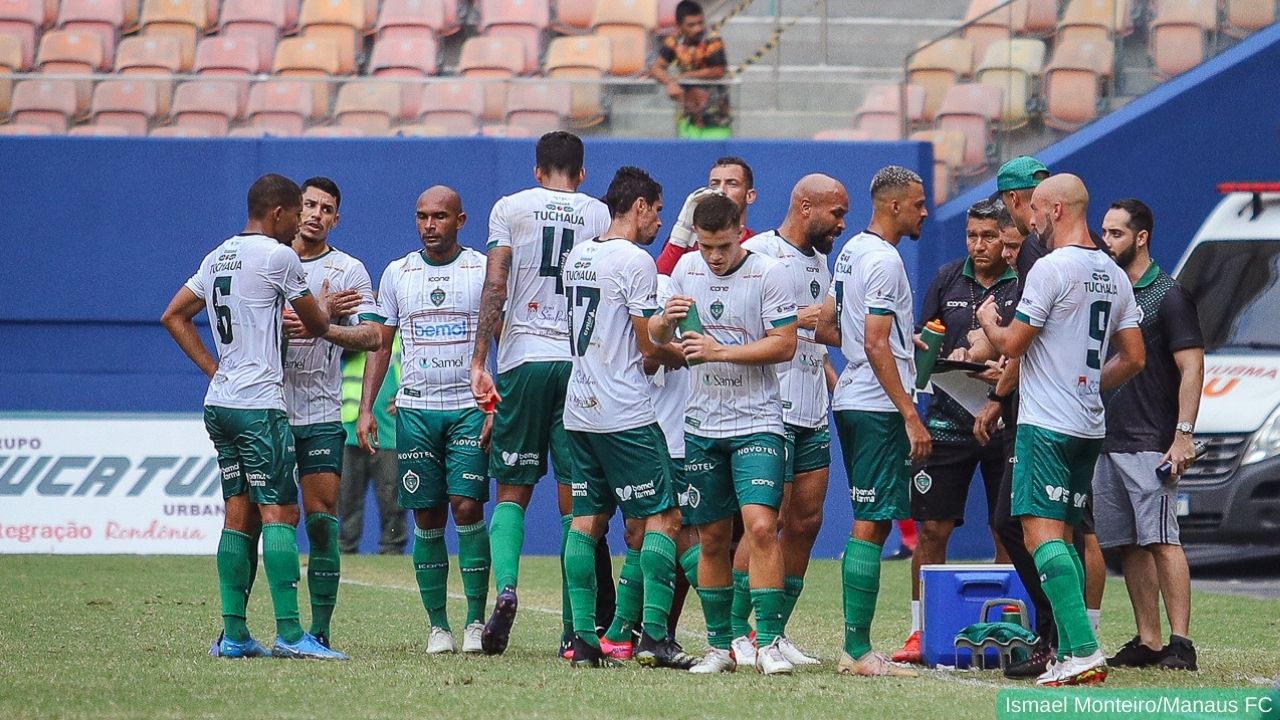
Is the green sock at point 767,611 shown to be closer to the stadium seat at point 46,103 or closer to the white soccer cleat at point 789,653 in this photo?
the white soccer cleat at point 789,653

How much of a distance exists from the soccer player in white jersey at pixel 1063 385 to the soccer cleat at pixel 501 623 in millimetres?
→ 2320

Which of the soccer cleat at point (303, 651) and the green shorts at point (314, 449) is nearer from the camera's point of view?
the soccer cleat at point (303, 651)

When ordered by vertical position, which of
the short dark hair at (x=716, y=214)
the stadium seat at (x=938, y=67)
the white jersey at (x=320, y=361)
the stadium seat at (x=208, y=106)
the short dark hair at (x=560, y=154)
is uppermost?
the stadium seat at (x=938, y=67)

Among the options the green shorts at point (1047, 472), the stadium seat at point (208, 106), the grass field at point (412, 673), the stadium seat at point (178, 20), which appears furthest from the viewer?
the stadium seat at point (178, 20)

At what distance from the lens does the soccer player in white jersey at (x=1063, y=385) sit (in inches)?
303

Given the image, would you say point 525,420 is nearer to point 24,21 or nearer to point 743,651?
point 743,651

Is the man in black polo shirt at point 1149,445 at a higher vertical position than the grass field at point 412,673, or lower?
higher

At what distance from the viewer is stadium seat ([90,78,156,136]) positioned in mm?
16453

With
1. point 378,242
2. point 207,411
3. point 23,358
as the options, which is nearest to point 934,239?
point 378,242

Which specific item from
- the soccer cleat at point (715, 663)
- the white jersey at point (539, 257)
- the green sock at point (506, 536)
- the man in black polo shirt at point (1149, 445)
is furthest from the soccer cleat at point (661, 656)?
the man in black polo shirt at point (1149, 445)

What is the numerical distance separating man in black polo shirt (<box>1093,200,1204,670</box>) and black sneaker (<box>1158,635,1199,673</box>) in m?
0.02

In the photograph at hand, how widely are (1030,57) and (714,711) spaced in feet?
35.1

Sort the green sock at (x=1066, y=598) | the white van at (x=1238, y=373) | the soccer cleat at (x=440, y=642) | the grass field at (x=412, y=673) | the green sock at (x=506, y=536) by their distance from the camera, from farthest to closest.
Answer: the white van at (x=1238, y=373), the soccer cleat at (x=440, y=642), the green sock at (x=506, y=536), the green sock at (x=1066, y=598), the grass field at (x=412, y=673)

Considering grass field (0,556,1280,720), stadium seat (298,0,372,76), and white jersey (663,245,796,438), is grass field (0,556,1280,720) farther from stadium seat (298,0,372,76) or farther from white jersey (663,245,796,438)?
stadium seat (298,0,372,76)
